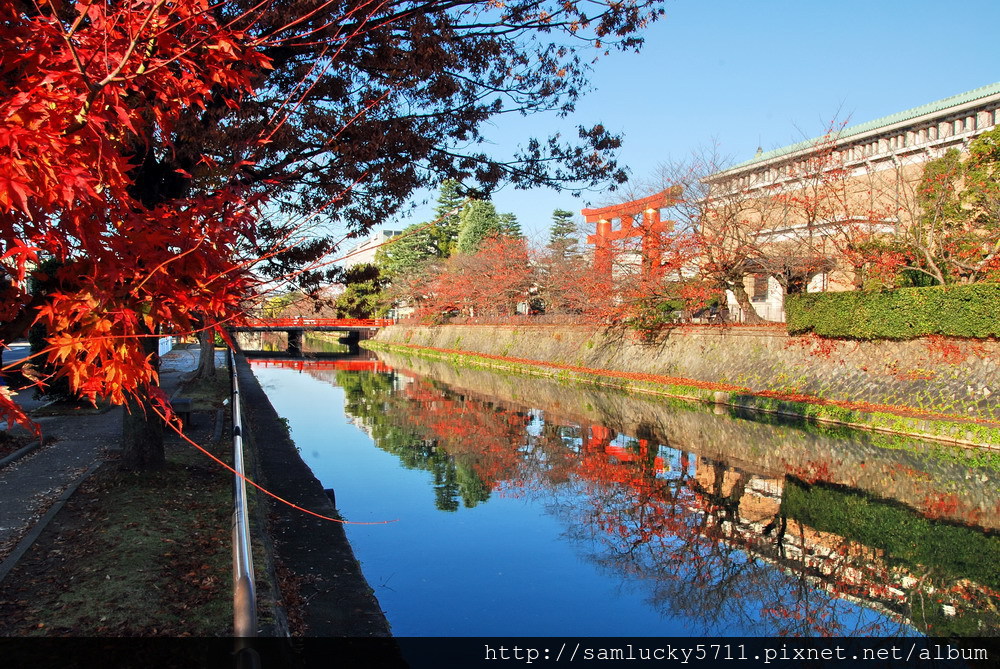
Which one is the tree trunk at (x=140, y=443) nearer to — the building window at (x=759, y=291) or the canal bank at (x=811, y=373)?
the canal bank at (x=811, y=373)

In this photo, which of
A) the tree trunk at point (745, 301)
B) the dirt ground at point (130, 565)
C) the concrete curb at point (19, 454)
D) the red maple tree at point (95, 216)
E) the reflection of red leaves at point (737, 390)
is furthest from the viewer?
the tree trunk at point (745, 301)

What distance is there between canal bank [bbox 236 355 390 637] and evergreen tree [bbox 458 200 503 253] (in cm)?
4230

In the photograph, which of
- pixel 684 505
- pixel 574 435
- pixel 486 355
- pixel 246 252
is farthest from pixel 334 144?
pixel 486 355

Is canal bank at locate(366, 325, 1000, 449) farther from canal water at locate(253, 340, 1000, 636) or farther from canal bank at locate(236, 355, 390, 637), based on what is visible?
canal bank at locate(236, 355, 390, 637)

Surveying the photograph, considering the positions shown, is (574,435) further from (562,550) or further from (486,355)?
(486,355)

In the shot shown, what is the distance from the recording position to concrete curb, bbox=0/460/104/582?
4.99 m

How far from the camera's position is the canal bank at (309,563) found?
191 inches

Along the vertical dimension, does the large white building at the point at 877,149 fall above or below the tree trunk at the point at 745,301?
above

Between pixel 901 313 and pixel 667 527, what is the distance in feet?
36.0

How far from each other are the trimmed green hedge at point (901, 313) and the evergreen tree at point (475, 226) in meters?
34.2

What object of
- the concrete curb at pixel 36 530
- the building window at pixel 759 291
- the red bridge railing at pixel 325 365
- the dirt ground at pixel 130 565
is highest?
the building window at pixel 759 291

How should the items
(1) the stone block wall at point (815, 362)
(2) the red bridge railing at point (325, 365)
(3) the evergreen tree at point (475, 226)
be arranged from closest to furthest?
(1) the stone block wall at point (815, 362) → (2) the red bridge railing at point (325, 365) → (3) the evergreen tree at point (475, 226)

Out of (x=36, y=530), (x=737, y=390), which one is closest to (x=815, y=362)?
(x=737, y=390)

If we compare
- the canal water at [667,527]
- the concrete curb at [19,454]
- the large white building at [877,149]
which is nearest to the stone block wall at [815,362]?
the canal water at [667,527]
